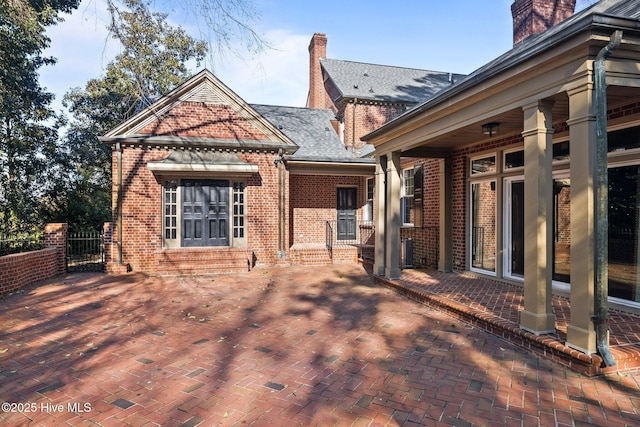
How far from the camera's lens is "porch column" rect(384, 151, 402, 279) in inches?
312

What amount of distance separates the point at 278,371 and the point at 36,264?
783cm

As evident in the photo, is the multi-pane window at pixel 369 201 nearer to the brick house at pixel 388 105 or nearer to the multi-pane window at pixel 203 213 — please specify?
the brick house at pixel 388 105

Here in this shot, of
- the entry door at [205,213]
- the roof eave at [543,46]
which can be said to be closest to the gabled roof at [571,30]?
the roof eave at [543,46]


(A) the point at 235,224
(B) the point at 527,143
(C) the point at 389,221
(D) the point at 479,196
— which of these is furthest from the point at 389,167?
(A) the point at 235,224

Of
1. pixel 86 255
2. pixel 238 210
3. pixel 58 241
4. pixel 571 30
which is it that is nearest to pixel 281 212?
pixel 238 210

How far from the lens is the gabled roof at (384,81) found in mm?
15906

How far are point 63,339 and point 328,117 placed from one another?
44.1ft

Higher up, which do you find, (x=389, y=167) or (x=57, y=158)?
(x=57, y=158)

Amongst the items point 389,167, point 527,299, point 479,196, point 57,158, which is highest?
point 57,158

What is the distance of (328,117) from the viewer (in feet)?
53.3

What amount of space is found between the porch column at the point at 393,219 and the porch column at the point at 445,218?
5.34 ft

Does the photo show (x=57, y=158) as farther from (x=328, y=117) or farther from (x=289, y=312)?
(x=289, y=312)

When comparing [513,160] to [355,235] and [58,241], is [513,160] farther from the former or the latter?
[58,241]

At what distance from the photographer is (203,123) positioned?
1069 cm
